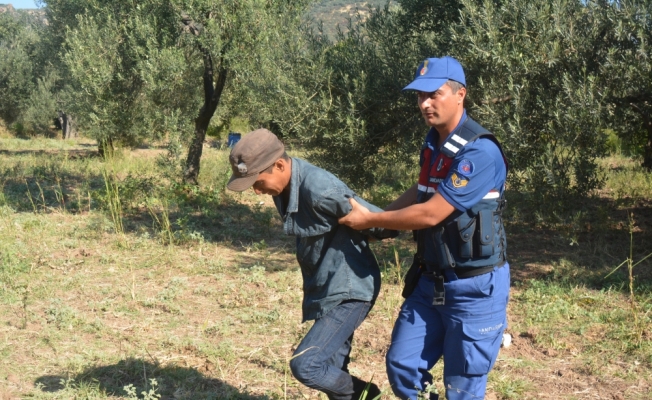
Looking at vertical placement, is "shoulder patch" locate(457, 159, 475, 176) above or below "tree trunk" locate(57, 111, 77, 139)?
above

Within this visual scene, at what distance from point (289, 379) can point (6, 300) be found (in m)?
2.99

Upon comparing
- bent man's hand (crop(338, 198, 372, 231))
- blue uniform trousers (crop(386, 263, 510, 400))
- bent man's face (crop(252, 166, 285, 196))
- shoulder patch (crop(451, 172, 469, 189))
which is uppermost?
shoulder patch (crop(451, 172, 469, 189))

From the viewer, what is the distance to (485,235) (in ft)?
9.34

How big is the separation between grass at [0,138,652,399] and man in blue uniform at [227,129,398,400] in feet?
1.06

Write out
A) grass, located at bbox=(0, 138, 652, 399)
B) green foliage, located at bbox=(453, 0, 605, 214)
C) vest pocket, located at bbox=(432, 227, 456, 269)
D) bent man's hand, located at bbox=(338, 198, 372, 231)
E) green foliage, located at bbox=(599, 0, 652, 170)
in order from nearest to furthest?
1. vest pocket, located at bbox=(432, 227, 456, 269)
2. bent man's hand, located at bbox=(338, 198, 372, 231)
3. grass, located at bbox=(0, 138, 652, 399)
4. green foliage, located at bbox=(599, 0, 652, 170)
5. green foliage, located at bbox=(453, 0, 605, 214)

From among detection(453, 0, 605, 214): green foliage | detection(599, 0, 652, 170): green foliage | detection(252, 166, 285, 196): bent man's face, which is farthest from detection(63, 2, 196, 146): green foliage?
detection(252, 166, 285, 196): bent man's face

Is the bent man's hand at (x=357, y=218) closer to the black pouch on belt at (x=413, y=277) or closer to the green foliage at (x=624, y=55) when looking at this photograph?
the black pouch on belt at (x=413, y=277)

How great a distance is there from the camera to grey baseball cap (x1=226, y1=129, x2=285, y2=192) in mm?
2986

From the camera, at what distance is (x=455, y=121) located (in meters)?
2.97

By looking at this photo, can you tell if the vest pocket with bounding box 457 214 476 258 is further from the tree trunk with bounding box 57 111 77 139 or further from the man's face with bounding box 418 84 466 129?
the tree trunk with bounding box 57 111 77 139

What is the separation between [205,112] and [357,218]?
28.1 feet

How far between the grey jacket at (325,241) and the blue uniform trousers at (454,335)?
0.92 feet

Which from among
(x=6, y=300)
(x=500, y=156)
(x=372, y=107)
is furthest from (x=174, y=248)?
(x=500, y=156)

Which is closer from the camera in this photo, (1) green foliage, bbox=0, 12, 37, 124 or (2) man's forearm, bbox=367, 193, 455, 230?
(2) man's forearm, bbox=367, 193, 455, 230
